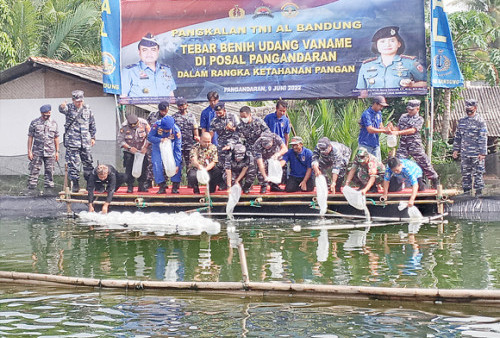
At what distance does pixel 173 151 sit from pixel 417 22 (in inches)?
207

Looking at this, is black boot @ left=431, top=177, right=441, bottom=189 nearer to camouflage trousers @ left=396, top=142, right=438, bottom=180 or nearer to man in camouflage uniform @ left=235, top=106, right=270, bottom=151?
camouflage trousers @ left=396, top=142, right=438, bottom=180

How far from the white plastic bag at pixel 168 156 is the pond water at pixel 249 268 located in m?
1.07

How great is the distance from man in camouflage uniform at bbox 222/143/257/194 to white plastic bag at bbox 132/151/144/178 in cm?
164

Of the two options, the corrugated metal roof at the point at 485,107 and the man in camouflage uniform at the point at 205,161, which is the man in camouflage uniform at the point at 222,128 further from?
the corrugated metal roof at the point at 485,107

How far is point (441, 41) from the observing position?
16.8 meters

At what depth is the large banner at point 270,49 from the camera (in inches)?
664

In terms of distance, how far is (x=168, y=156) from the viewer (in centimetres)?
1571

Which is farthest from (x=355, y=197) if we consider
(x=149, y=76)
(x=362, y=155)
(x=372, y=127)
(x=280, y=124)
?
(x=149, y=76)

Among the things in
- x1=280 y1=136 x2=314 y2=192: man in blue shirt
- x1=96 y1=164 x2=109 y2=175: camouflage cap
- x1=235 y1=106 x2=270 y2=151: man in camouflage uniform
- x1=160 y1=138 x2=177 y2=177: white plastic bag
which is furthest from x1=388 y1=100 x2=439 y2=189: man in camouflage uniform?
x1=96 y1=164 x2=109 y2=175: camouflage cap

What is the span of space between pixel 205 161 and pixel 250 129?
38.9 inches

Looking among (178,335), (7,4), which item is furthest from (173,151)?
(7,4)

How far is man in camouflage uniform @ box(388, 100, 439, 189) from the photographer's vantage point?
15594mm

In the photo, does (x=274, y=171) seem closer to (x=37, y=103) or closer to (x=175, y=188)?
(x=175, y=188)

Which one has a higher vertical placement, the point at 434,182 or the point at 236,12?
the point at 236,12
